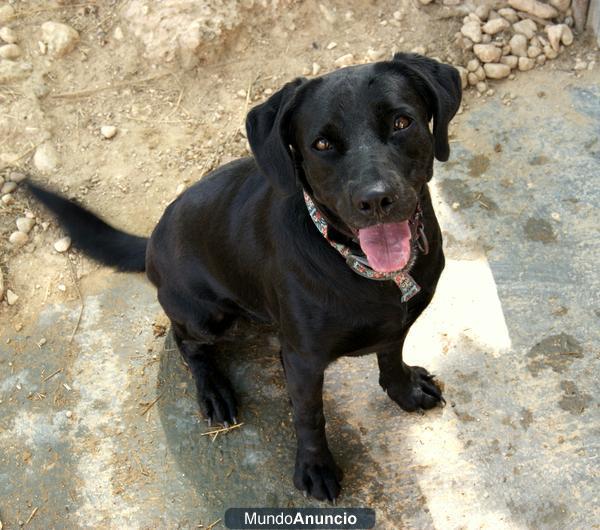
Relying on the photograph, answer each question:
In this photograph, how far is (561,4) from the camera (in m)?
4.61

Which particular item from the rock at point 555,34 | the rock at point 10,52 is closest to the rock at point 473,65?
the rock at point 555,34

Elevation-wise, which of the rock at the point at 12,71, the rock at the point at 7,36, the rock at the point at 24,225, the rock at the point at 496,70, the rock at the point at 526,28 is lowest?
the rock at the point at 24,225

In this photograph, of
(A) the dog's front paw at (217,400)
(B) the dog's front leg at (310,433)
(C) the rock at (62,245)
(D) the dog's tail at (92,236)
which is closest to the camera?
(B) the dog's front leg at (310,433)

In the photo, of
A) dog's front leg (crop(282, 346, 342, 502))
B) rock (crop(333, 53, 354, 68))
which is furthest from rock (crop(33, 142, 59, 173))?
dog's front leg (crop(282, 346, 342, 502))

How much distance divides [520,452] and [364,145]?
1651 millimetres

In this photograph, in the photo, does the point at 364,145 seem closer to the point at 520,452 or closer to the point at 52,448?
the point at 520,452

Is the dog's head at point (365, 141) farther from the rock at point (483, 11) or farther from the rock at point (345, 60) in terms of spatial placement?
the rock at point (483, 11)

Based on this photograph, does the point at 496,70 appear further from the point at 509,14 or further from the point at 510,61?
the point at 509,14

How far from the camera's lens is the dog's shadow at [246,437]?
3127mm

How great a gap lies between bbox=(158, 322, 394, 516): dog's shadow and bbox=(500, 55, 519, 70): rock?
7.82 ft

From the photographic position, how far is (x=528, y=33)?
4547 mm

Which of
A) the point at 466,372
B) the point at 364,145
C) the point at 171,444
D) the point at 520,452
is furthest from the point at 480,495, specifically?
the point at 364,145

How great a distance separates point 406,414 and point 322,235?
118cm

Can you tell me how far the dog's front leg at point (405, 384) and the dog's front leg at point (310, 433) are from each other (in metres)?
0.39
